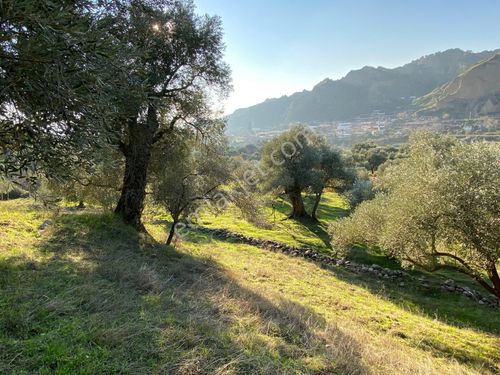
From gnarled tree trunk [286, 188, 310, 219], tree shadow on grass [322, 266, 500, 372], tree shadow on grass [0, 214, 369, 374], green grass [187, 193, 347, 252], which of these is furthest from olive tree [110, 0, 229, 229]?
gnarled tree trunk [286, 188, 310, 219]

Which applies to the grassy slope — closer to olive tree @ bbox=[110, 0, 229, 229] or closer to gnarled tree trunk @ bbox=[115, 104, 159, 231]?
gnarled tree trunk @ bbox=[115, 104, 159, 231]

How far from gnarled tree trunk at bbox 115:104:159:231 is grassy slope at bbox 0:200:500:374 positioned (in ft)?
4.16

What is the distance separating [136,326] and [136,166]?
12.3 metres

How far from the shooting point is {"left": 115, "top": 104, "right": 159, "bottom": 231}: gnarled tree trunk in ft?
53.8

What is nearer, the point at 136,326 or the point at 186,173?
the point at 136,326

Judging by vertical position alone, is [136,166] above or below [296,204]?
above

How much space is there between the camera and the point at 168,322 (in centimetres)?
617

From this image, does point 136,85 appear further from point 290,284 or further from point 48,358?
point 290,284

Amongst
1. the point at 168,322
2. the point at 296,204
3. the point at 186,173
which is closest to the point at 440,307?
the point at 186,173

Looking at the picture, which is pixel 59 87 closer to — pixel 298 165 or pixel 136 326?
pixel 136 326

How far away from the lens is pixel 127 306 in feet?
21.8

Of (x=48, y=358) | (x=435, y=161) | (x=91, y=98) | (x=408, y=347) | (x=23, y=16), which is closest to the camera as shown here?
(x=48, y=358)

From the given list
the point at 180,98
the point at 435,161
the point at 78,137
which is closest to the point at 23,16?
the point at 78,137

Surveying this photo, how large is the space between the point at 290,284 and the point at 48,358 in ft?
43.5
